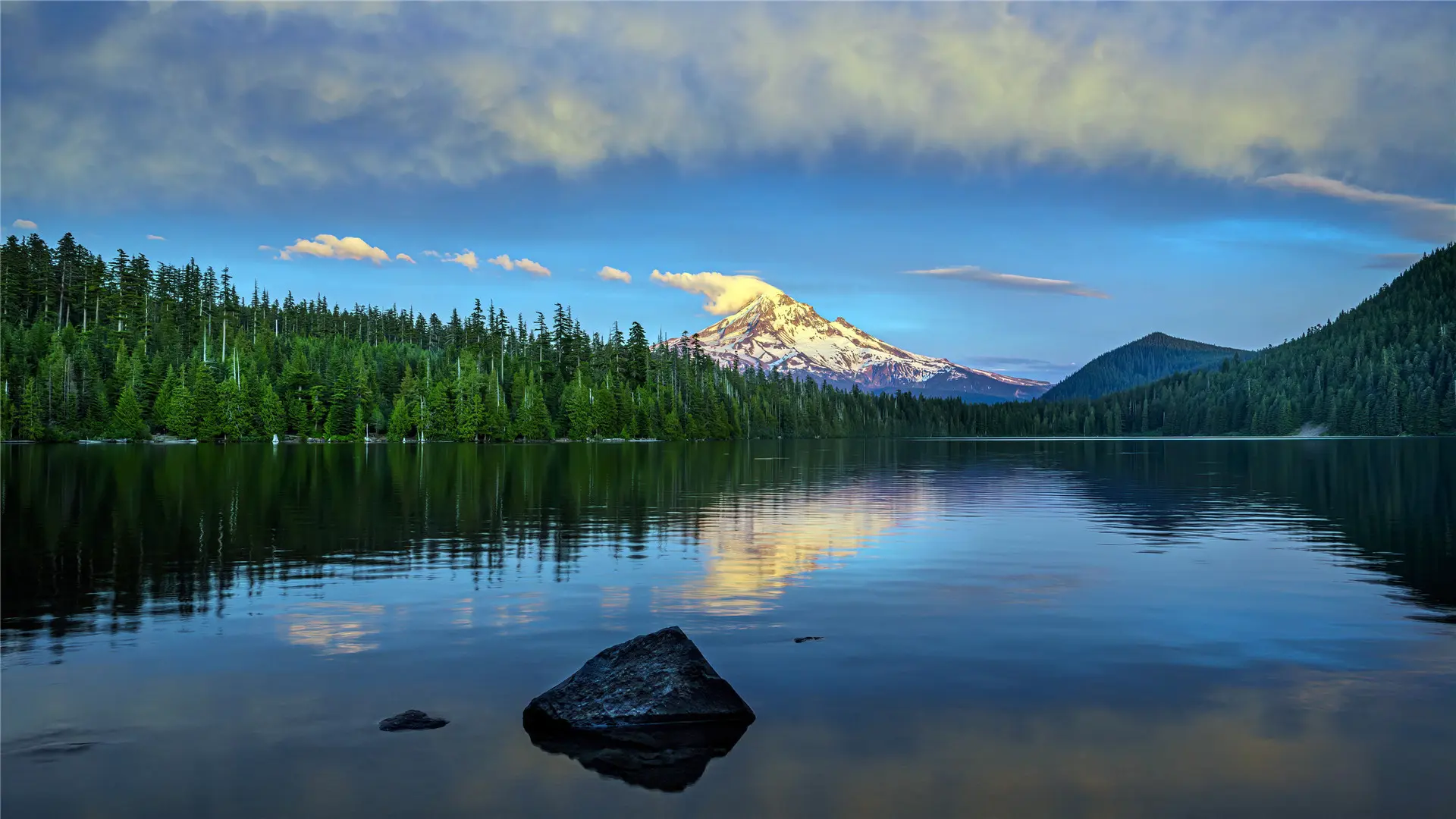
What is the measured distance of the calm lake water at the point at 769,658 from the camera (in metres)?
12.1

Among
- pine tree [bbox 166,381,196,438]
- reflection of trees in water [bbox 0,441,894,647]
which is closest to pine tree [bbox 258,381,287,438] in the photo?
pine tree [bbox 166,381,196,438]

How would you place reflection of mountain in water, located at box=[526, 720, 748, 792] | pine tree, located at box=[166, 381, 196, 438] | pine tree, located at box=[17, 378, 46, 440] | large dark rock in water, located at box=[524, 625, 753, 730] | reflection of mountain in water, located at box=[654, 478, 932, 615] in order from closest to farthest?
reflection of mountain in water, located at box=[526, 720, 748, 792]
large dark rock in water, located at box=[524, 625, 753, 730]
reflection of mountain in water, located at box=[654, 478, 932, 615]
pine tree, located at box=[17, 378, 46, 440]
pine tree, located at box=[166, 381, 196, 438]

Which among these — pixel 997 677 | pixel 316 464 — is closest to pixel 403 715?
pixel 997 677

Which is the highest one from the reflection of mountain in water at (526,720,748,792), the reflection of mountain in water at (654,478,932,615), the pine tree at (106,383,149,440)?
the pine tree at (106,383,149,440)

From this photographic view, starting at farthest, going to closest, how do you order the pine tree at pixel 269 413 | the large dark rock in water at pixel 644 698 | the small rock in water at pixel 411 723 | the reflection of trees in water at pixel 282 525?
the pine tree at pixel 269 413, the reflection of trees in water at pixel 282 525, the large dark rock in water at pixel 644 698, the small rock in water at pixel 411 723

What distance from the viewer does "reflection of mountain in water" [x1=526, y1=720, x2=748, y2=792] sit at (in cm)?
1273

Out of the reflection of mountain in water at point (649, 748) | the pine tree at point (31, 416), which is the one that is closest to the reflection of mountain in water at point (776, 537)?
the reflection of mountain in water at point (649, 748)

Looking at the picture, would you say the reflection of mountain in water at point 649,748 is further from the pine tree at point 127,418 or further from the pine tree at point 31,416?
the pine tree at point 127,418

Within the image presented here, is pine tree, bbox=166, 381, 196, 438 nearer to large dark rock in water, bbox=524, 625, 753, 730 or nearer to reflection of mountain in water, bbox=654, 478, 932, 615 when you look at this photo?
reflection of mountain in water, bbox=654, 478, 932, 615

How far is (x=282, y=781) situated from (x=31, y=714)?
5.53 metres

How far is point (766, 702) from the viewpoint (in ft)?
51.1

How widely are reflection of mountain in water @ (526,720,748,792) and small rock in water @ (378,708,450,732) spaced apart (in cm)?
134

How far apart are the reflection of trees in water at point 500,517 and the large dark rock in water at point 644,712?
9.55 meters

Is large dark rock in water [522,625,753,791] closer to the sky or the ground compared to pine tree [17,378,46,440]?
closer to the ground
